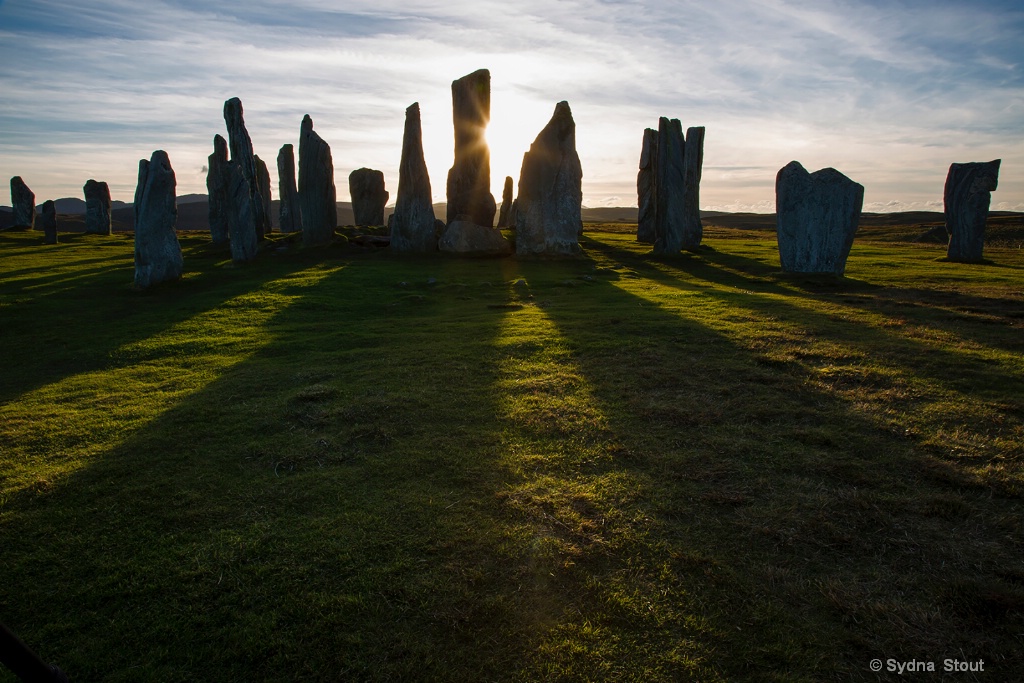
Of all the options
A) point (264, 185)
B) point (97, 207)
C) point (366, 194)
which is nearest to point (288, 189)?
point (264, 185)

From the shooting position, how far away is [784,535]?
4406 millimetres

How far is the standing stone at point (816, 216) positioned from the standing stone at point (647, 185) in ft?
45.5

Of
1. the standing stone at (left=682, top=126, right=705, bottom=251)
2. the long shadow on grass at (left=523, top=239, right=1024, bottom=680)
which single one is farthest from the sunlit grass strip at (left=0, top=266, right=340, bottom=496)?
the standing stone at (left=682, top=126, right=705, bottom=251)

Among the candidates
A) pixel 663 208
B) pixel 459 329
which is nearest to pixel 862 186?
pixel 663 208

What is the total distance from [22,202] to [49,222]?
47.9 ft

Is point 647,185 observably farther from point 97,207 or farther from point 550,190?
point 97,207

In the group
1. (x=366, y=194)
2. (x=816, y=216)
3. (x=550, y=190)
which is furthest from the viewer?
(x=366, y=194)

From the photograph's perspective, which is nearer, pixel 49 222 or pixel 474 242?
pixel 474 242

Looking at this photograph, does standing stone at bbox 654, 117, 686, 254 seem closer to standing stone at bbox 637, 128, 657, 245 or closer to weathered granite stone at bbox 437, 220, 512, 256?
weathered granite stone at bbox 437, 220, 512, 256

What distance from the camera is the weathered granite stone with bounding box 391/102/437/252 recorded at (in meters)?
24.0

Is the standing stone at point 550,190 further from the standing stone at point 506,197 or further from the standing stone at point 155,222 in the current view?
the standing stone at point 506,197

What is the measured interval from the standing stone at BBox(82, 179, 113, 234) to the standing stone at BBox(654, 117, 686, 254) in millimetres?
38545

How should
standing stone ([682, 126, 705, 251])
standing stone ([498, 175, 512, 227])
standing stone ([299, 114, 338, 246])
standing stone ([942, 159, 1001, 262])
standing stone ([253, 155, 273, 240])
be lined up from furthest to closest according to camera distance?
standing stone ([498, 175, 512, 227]) → standing stone ([253, 155, 273, 240]) → standing stone ([682, 126, 705, 251]) → standing stone ([299, 114, 338, 246]) → standing stone ([942, 159, 1001, 262])

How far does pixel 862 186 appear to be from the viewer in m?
16.8
